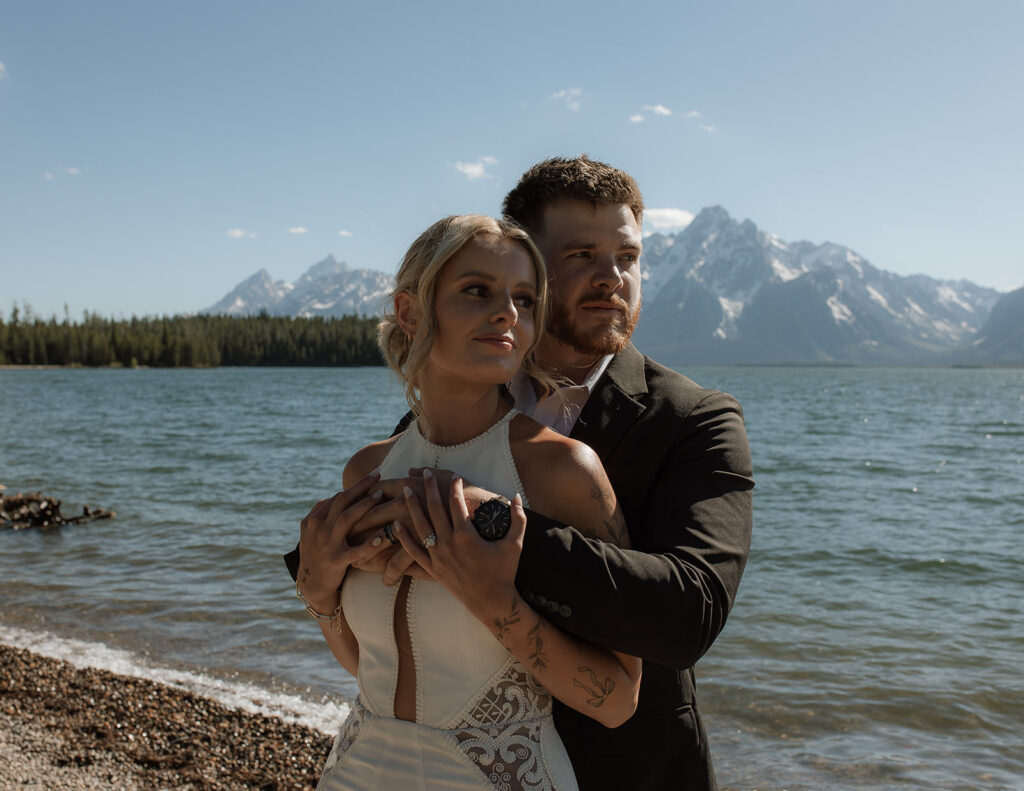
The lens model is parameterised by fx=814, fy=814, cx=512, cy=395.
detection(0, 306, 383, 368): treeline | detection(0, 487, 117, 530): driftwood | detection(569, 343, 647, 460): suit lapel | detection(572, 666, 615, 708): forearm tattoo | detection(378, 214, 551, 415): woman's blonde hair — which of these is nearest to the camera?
detection(572, 666, 615, 708): forearm tattoo

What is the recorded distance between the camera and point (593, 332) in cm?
284

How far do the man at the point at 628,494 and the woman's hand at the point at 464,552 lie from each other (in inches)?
2.0

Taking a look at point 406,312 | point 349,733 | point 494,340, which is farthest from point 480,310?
point 349,733

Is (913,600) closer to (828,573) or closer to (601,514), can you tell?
(828,573)

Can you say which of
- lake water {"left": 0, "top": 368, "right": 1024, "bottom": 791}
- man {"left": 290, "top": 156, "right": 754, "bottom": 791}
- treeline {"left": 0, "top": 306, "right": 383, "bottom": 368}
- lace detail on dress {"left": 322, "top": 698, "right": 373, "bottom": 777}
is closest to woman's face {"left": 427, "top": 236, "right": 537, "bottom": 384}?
man {"left": 290, "top": 156, "right": 754, "bottom": 791}

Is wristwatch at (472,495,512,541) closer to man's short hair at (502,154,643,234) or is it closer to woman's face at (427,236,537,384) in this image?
woman's face at (427,236,537,384)

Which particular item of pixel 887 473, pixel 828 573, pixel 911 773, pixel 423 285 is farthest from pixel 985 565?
pixel 423 285

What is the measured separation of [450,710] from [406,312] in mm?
1163

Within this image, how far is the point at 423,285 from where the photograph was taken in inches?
90.9

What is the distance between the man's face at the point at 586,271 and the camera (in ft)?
9.29

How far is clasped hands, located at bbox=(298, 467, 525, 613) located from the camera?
2010mm

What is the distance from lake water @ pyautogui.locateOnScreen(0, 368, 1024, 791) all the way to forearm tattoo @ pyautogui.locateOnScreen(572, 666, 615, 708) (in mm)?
1262

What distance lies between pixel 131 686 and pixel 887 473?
26308 millimetres

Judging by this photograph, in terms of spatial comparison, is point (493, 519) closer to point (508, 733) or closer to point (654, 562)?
point (654, 562)
